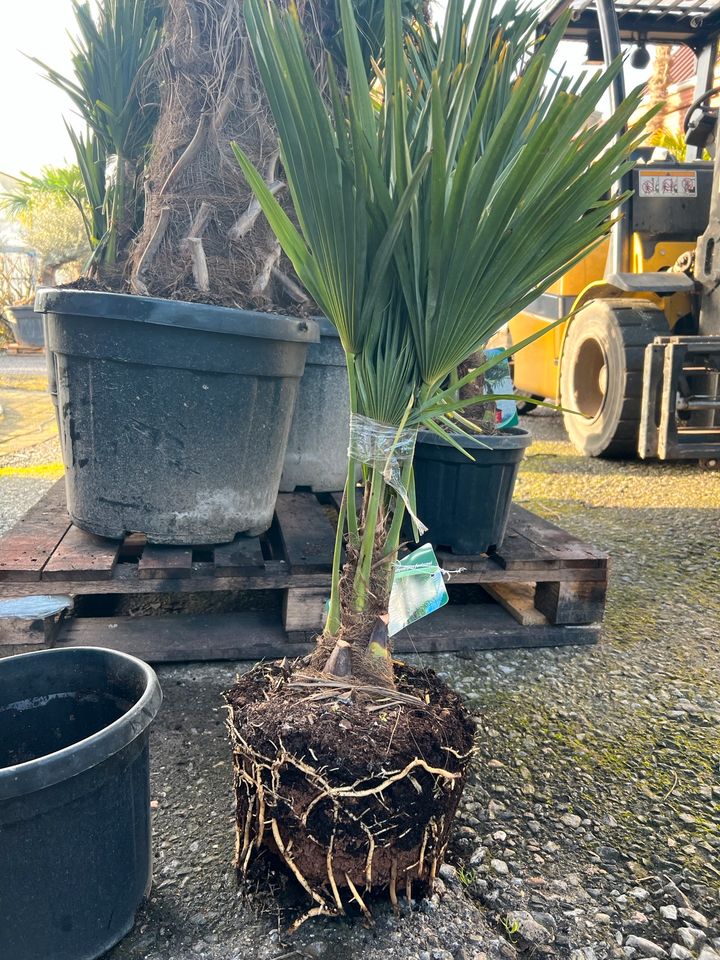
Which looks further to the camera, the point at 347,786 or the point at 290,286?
the point at 290,286

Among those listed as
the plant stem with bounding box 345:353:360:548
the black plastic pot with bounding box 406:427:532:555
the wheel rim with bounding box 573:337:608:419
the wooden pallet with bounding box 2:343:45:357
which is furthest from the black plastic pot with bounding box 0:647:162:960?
the wooden pallet with bounding box 2:343:45:357

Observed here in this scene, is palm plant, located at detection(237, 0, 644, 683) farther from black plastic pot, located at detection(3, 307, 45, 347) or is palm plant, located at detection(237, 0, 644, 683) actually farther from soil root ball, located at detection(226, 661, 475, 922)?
black plastic pot, located at detection(3, 307, 45, 347)

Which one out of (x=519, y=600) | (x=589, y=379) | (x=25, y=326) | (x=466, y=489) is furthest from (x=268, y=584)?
(x=25, y=326)

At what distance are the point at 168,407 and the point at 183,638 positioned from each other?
68cm

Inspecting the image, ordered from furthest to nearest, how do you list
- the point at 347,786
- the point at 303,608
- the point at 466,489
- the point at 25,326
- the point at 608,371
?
1. the point at 25,326
2. the point at 608,371
3. the point at 466,489
4. the point at 303,608
5. the point at 347,786

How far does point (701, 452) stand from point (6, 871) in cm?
385

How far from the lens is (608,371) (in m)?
4.77

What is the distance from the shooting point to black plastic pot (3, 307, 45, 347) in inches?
505

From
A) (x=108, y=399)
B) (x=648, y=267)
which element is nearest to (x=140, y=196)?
(x=108, y=399)

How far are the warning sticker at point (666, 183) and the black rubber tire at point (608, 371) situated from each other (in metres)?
0.72

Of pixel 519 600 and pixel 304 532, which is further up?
pixel 304 532

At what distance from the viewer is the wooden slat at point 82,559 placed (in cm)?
195

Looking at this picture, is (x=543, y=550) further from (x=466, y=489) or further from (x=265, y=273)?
(x=265, y=273)

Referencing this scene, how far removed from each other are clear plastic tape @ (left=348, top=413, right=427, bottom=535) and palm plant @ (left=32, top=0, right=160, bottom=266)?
5.64 ft
